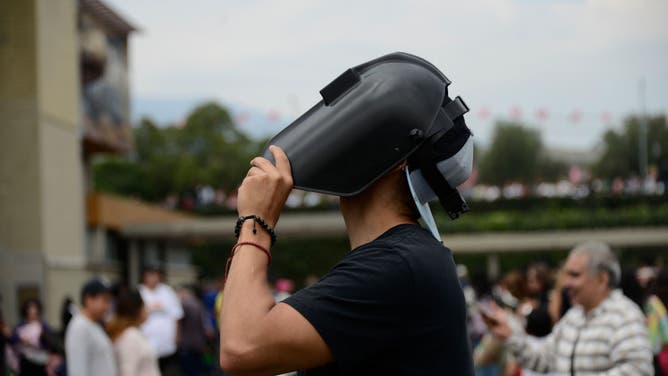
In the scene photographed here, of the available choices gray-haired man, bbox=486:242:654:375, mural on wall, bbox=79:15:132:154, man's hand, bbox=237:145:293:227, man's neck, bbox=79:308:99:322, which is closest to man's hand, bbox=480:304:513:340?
gray-haired man, bbox=486:242:654:375

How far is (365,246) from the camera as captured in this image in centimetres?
243

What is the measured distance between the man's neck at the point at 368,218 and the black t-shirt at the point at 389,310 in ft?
0.28

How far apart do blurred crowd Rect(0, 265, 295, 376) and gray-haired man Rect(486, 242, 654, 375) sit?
63.0 inches

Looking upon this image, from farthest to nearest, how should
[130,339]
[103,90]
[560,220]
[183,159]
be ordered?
[183,159] → [560,220] → [103,90] → [130,339]

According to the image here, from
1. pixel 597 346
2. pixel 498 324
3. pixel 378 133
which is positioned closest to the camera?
pixel 378 133

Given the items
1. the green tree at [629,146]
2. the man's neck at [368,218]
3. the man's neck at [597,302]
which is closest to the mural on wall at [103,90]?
the man's neck at [597,302]

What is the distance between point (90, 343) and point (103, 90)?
77.7 feet

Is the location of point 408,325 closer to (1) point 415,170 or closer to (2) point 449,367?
(2) point 449,367

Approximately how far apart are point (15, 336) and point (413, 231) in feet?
31.7

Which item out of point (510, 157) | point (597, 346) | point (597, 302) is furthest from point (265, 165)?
point (510, 157)

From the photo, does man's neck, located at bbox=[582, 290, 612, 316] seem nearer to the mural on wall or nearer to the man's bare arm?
the man's bare arm

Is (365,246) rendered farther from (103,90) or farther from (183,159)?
(183,159)

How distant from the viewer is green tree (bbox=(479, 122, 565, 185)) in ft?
244

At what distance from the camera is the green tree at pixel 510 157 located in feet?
244
